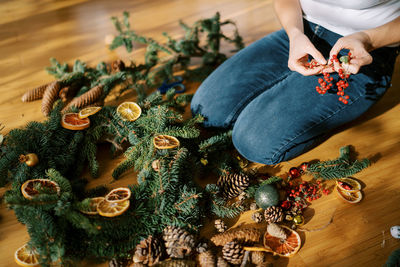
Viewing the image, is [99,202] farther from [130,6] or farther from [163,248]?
[130,6]

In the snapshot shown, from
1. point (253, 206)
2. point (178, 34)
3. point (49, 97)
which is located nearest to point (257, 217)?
point (253, 206)

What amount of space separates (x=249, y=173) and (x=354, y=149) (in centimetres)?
54

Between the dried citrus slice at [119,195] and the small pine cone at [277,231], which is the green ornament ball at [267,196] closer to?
the small pine cone at [277,231]

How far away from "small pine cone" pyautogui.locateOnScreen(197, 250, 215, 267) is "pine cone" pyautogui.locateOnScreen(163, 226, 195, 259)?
44 millimetres

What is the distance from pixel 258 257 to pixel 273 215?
161 millimetres

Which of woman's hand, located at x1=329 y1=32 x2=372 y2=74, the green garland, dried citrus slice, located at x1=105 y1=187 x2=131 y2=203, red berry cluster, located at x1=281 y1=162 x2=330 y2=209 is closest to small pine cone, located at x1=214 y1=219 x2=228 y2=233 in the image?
the green garland

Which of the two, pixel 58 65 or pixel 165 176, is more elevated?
pixel 58 65

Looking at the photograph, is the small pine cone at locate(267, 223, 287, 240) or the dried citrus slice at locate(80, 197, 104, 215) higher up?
the dried citrus slice at locate(80, 197, 104, 215)

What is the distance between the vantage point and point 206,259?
39.0 inches

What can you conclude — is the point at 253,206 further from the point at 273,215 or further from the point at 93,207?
the point at 93,207

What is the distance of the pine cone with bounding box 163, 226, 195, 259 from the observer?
99 centimetres

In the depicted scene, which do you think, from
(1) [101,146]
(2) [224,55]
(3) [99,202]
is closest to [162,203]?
(3) [99,202]

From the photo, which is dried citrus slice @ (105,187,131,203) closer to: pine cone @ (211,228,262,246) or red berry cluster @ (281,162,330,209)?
pine cone @ (211,228,262,246)

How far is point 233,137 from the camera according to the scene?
1316 millimetres
